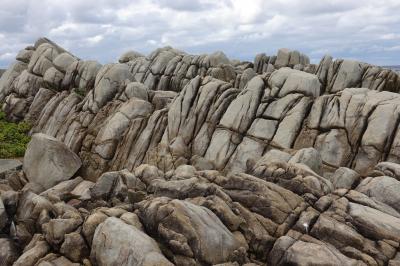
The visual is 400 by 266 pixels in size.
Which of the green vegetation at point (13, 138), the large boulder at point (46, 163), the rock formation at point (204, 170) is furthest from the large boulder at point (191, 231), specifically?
the green vegetation at point (13, 138)

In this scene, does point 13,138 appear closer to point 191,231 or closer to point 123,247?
point 123,247

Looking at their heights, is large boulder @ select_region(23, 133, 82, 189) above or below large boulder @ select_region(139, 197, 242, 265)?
below

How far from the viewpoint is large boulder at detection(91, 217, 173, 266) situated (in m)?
18.4

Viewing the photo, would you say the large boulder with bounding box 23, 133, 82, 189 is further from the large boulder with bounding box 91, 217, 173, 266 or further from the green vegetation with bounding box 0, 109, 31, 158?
the large boulder with bounding box 91, 217, 173, 266

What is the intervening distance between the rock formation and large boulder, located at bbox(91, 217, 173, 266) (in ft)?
0.20

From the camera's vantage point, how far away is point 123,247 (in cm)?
1891

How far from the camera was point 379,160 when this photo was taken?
31547 millimetres

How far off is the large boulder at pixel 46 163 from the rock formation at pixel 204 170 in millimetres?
100

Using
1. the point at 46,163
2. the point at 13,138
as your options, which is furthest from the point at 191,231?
the point at 13,138

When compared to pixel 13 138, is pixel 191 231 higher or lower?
higher

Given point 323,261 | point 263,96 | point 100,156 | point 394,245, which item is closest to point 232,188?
point 323,261

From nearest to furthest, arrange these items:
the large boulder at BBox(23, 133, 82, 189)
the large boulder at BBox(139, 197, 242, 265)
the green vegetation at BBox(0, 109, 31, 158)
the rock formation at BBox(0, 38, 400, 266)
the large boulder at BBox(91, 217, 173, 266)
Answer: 1. the large boulder at BBox(91, 217, 173, 266)
2. the large boulder at BBox(139, 197, 242, 265)
3. the rock formation at BBox(0, 38, 400, 266)
4. the large boulder at BBox(23, 133, 82, 189)
5. the green vegetation at BBox(0, 109, 31, 158)

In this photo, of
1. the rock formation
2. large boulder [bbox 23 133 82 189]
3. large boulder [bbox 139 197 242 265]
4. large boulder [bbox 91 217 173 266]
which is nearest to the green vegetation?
the rock formation

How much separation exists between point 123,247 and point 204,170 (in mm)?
9589
